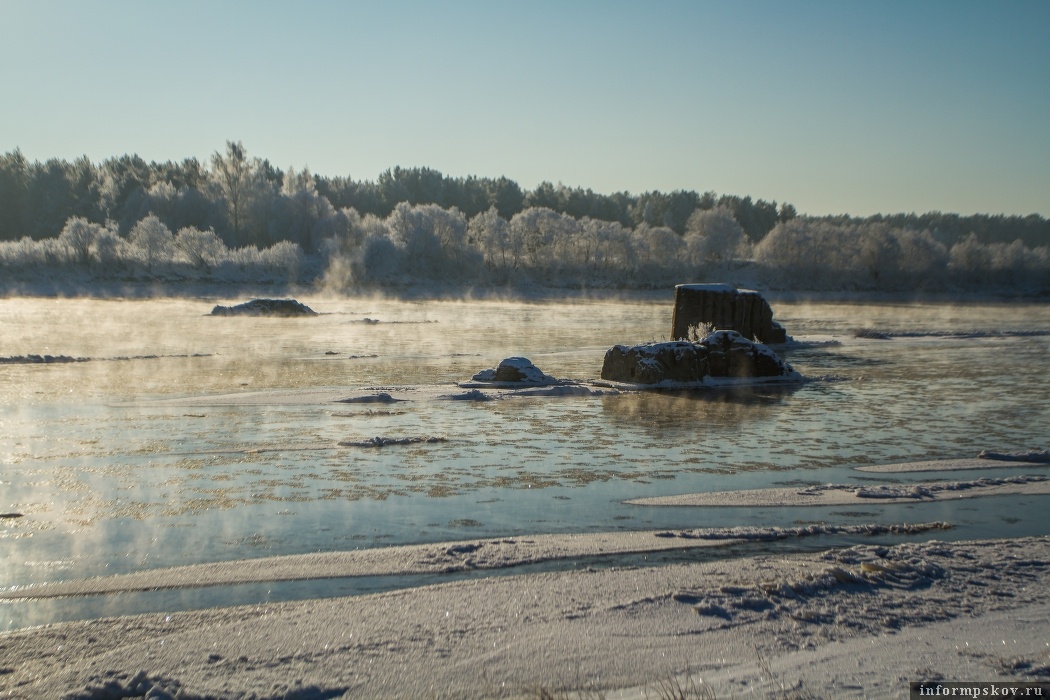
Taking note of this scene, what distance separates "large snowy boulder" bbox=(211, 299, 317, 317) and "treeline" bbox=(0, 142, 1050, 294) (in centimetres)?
2141

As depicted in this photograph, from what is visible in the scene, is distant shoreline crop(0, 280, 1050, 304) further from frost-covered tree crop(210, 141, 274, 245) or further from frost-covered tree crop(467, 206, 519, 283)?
frost-covered tree crop(210, 141, 274, 245)

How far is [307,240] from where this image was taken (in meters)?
82.9

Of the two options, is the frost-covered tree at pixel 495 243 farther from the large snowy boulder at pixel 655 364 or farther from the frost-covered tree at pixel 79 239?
the large snowy boulder at pixel 655 364

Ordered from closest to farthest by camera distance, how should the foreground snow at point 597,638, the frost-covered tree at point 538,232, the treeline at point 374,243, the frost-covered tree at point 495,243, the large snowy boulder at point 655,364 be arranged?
the foreground snow at point 597,638
the large snowy boulder at point 655,364
the treeline at point 374,243
the frost-covered tree at point 495,243
the frost-covered tree at point 538,232

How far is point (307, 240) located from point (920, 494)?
8017 centimetres

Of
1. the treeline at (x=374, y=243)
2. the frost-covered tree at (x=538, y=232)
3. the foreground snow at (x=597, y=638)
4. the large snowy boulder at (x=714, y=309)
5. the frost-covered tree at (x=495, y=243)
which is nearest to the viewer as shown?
the foreground snow at (x=597, y=638)

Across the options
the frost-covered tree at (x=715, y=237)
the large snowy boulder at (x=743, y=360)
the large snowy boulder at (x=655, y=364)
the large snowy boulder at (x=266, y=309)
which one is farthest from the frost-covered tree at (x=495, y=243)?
the large snowy boulder at (x=655, y=364)

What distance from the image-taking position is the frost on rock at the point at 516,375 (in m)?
13.9

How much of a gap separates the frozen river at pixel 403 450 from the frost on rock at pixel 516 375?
122 centimetres

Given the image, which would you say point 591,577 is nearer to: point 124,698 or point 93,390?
point 124,698

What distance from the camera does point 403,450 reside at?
345 inches

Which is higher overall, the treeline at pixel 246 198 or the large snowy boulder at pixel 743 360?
the treeline at pixel 246 198

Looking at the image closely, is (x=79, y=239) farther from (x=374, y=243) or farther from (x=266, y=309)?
(x=266, y=309)

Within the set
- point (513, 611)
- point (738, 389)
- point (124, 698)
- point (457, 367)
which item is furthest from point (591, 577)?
point (457, 367)
